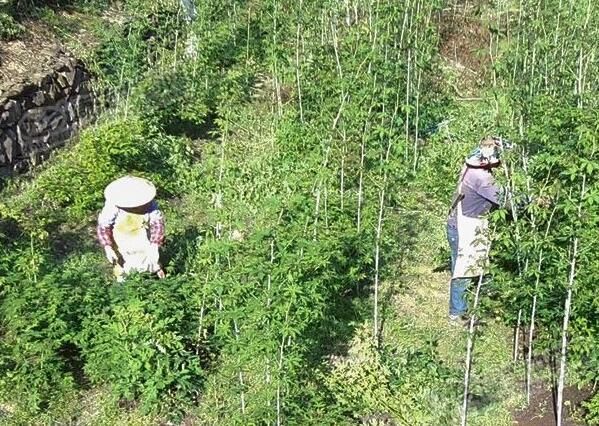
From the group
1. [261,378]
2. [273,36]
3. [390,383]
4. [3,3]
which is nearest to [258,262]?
[261,378]

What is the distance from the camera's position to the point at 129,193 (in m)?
5.70

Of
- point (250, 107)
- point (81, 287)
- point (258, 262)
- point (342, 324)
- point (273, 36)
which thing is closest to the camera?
point (258, 262)

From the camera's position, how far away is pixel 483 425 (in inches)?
206

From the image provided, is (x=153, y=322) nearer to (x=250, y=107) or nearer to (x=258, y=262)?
(x=258, y=262)

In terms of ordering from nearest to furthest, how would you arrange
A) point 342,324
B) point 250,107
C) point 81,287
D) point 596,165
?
point 596,165, point 81,287, point 342,324, point 250,107

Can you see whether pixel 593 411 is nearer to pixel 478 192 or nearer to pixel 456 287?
pixel 456 287

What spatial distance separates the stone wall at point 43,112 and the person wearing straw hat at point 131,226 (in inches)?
106

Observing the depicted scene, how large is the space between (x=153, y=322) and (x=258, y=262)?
2.84 feet

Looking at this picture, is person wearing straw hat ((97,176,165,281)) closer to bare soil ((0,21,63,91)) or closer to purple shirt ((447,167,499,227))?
purple shirt ((447,167,499,227))

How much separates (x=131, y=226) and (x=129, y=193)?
27 centimetres

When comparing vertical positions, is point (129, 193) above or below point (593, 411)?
above

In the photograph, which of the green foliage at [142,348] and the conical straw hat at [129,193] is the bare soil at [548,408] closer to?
the green foliage at [142,348]

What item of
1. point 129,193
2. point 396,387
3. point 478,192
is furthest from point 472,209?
point 129,193

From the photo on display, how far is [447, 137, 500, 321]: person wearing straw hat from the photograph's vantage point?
5.61 metres
